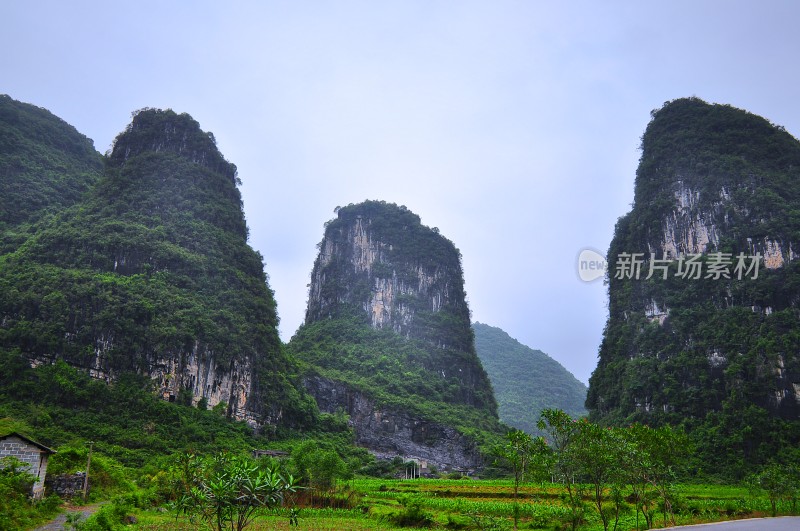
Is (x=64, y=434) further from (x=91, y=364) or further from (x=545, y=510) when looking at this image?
(x=545, y=510)

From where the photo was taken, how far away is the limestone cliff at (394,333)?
208 ft

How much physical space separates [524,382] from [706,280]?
237ft

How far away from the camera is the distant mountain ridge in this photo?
4168 inches

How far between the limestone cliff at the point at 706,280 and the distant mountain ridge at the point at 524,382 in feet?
136

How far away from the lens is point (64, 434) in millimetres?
33844

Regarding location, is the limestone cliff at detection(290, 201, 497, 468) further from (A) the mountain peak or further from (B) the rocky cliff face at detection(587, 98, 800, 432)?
(A) the mountain peak

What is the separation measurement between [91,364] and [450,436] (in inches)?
1518

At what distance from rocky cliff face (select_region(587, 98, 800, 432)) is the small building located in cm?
4864

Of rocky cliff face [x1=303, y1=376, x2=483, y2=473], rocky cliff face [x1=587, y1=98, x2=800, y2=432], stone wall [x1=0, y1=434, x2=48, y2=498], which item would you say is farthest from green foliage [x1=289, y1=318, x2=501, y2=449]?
stone wall [x1=0, y1=434, x2=48, y2=498]

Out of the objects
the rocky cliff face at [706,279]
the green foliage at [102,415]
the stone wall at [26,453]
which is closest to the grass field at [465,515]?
the stone wall at [26,453]

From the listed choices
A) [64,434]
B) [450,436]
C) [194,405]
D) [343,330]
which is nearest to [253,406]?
[194,405]

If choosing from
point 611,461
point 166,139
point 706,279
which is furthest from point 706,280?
point 166,139

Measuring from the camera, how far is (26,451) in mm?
18156

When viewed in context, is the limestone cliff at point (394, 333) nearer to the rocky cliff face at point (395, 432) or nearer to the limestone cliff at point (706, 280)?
the rocky cliff face at point (395, 432)
